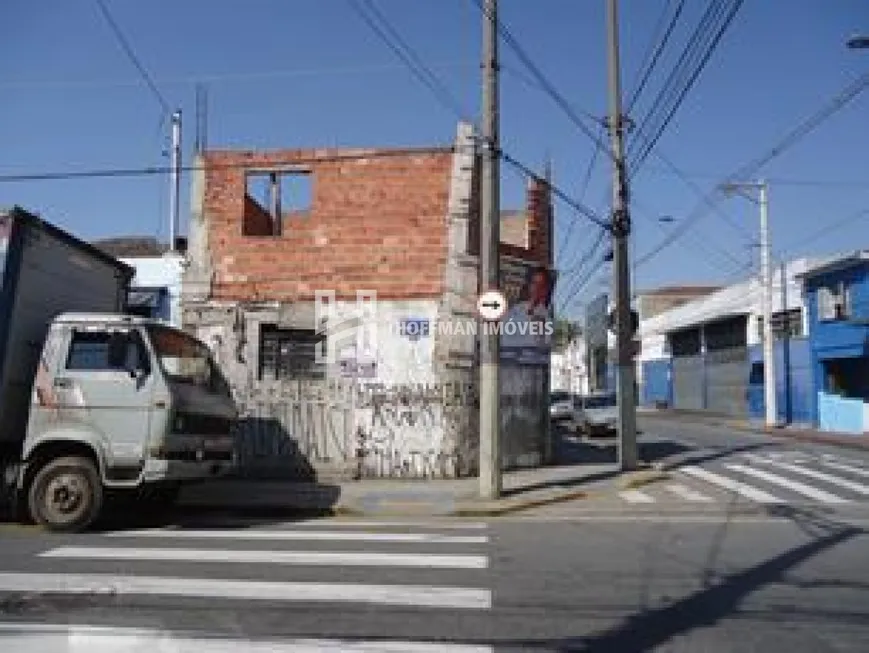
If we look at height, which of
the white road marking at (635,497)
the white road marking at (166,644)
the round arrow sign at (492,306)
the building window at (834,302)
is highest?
the building window at (834,302)

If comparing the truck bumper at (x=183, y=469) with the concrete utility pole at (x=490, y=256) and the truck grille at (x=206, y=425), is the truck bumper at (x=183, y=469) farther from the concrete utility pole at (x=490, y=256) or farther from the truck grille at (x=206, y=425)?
the concrete utility pole at (x=490, y=256)

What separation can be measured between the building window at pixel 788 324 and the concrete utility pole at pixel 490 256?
102ft

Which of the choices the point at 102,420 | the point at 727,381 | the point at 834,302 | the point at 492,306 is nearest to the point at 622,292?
the point at 492,306

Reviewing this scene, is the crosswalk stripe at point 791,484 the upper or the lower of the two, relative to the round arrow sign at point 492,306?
lower

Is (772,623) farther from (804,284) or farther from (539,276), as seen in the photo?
(804,284)

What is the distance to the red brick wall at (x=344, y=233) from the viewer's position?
19.1 m

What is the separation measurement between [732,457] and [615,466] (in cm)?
463

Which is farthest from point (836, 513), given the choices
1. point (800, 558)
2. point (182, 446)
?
point (182, 446)

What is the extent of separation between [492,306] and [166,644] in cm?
943

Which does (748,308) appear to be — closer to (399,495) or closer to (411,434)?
(411,434)

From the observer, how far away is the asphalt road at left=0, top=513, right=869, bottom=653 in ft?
23.9

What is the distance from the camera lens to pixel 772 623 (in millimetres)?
7777

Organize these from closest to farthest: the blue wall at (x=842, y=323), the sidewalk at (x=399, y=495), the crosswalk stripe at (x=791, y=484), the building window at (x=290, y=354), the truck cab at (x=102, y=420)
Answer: the truck cab at (x=102, y=420) → the sidewalk at (x=399, y=495) → the crosswalk stripe at (x=791, y=484) → the building window at (x=290, y=354) → the blue wall at (x=842, y=323)

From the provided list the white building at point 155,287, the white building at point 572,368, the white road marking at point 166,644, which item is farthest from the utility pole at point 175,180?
the white building at point 572,368
